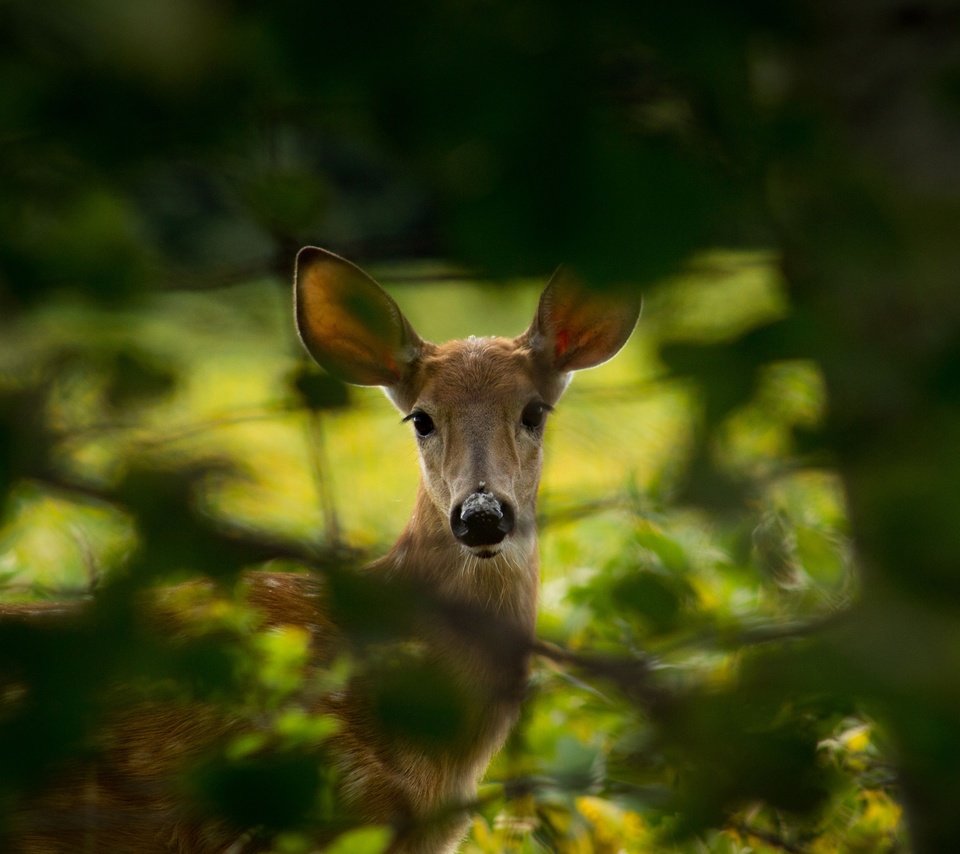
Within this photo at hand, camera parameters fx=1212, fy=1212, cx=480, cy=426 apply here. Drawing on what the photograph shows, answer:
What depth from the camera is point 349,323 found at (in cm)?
136

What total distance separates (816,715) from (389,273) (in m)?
0.82

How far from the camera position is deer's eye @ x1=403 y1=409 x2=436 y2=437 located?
16.2 ft

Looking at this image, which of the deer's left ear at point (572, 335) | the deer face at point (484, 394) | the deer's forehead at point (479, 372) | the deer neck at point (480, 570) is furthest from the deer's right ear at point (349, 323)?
the deer neck at point (480, 570)

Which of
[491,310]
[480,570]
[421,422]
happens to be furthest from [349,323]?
[421,422]

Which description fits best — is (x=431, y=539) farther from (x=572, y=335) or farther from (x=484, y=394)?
(x=572, y=335)

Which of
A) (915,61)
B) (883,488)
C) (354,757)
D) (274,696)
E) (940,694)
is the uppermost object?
(915,61)

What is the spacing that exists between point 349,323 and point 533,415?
359 centimetres

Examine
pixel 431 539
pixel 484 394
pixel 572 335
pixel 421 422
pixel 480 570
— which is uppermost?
pixel 572 335

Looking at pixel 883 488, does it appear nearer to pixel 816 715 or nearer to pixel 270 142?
pixel 816 715

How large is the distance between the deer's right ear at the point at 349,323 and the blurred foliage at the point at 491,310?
9 centimetres

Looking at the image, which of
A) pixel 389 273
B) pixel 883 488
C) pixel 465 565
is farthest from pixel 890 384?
pixel 465 565

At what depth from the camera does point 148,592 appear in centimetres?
112

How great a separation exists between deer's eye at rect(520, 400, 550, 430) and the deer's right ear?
1.79 feet

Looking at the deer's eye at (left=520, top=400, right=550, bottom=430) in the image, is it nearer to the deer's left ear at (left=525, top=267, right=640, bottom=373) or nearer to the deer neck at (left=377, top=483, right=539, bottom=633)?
the deer's left ear at (left=525, top=267, right=640, bottom=373)
